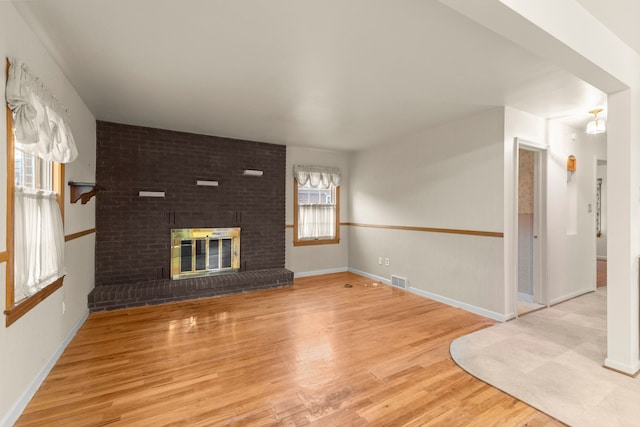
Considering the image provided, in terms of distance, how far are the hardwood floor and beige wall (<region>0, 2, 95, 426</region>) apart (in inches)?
6.3

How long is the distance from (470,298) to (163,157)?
4908 millimetres

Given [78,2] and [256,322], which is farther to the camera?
[256,322]

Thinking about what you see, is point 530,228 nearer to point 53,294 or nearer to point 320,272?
point 320,272

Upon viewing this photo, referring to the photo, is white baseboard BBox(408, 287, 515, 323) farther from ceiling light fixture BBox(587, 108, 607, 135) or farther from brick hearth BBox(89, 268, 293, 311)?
ceiling light fixture BBox(587, 108, 607, 135)

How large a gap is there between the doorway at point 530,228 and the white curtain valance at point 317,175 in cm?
319

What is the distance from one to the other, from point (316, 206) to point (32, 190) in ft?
14.8

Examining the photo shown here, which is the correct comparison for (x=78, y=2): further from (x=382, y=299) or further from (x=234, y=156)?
(x=382, y=299)

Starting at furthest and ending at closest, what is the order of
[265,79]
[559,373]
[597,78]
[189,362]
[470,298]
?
1. [470,298]
2. [265,79]
3. [189,362]
4. [559,373]
5. [597,78]

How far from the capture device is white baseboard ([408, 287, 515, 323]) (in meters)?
3.60

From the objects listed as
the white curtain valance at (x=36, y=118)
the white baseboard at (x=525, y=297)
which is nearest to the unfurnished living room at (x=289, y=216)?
the white curtain valance at (x=36, y=118)

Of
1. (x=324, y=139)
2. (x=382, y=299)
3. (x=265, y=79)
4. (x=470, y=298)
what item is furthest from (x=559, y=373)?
(x=324, y=139)

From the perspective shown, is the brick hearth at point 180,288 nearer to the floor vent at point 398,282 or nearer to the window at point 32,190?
the window at point 32,190

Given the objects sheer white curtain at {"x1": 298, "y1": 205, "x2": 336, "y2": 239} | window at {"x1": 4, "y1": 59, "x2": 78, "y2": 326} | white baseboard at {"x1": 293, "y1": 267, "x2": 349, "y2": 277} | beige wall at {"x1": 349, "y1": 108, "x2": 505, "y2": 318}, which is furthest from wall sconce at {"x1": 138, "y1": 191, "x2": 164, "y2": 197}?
beige wall at {"x1": 349, "y1": 108, "x2": 505, "y2": 318}

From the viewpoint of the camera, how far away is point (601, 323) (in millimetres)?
3465
